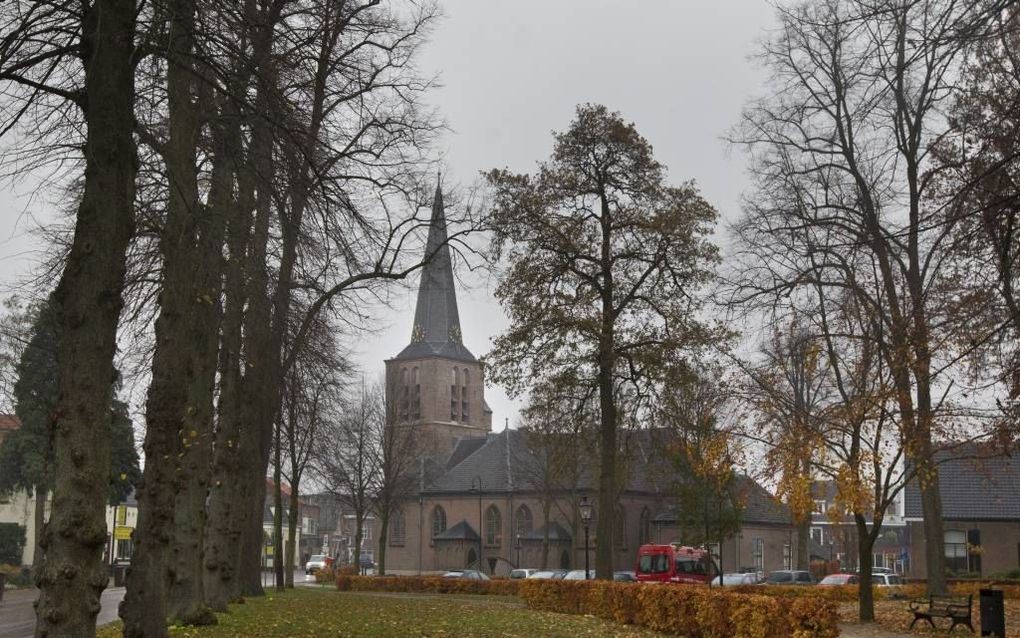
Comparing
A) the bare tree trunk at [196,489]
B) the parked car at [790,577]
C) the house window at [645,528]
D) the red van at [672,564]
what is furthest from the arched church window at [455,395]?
the bare tree trunk at [196,489]

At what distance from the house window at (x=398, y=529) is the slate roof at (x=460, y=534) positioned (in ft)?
14.7

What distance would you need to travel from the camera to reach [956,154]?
1598 centimetres

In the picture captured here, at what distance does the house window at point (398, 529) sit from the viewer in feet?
280

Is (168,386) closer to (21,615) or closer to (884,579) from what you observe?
(21,615)

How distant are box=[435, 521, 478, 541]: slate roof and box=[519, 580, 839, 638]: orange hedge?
51398 mm

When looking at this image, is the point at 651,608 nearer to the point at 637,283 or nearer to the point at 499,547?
the point at 637,283

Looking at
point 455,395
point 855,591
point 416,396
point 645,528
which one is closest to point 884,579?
point 855,591

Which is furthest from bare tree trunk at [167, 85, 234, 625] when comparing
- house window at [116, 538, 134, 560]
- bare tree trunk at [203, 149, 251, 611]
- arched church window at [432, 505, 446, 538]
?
arched church window at [432, 505, 446, 538]

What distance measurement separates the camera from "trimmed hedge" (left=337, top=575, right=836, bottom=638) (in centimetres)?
1662

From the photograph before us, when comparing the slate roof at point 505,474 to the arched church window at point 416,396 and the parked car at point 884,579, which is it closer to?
the arched church window at point 416,396

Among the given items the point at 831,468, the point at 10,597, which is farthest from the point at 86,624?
the point at 10,597

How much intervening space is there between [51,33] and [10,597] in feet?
117

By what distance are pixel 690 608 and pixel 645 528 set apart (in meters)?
58.6

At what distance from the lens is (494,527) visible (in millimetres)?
81438
